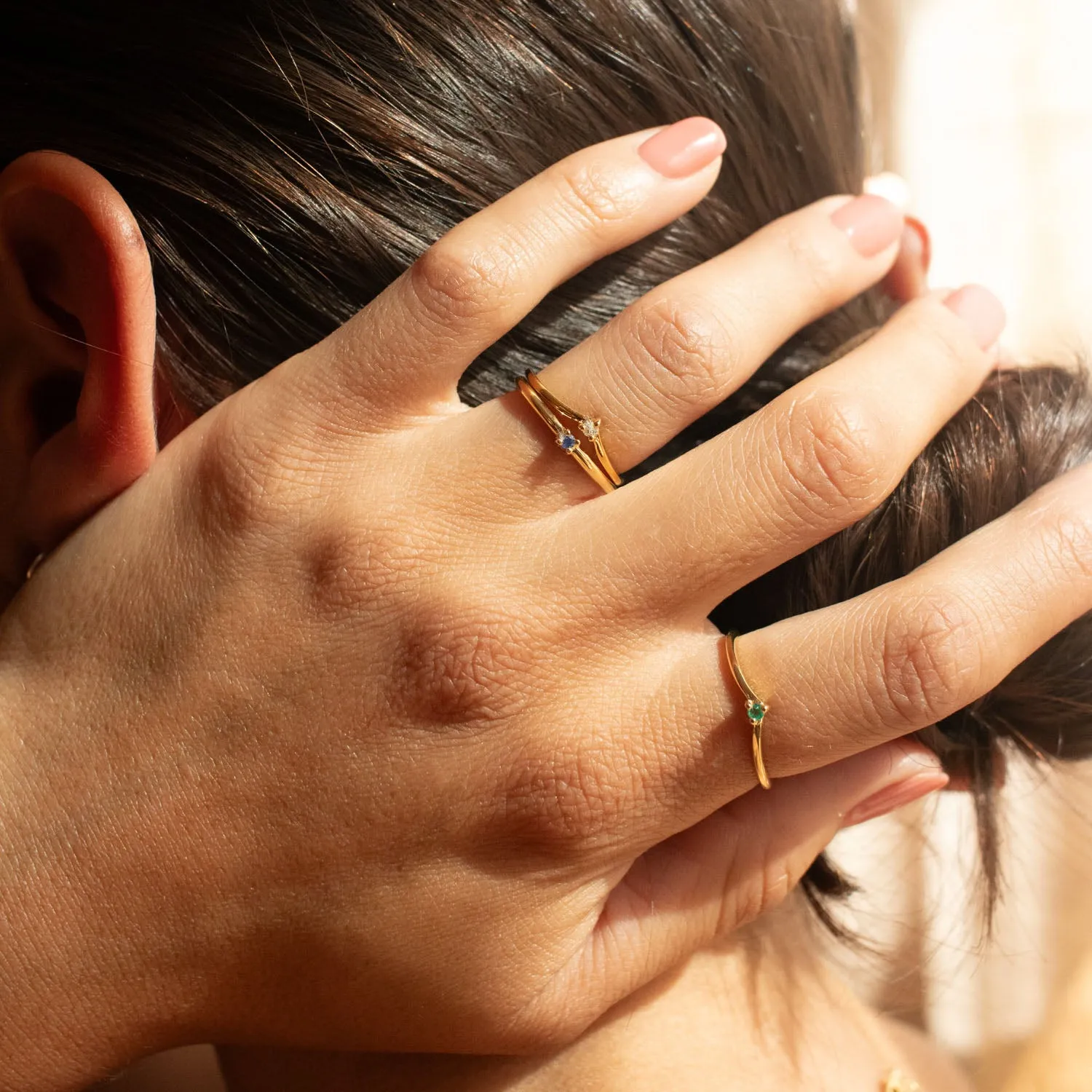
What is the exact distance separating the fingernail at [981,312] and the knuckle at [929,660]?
0.25 metres

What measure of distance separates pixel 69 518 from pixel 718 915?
58cm

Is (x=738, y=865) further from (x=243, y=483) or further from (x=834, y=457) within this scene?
(x=243, y=483)

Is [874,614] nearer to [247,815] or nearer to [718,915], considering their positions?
[718,915]

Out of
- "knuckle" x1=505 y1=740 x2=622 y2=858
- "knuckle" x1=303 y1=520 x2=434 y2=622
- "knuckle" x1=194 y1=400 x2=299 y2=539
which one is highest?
"knuckle" x1=194 y1=400 x2=299 y2=539

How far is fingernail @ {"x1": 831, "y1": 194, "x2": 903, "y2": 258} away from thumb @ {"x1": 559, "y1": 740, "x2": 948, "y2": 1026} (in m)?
0.38

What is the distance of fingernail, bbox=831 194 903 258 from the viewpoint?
72cm

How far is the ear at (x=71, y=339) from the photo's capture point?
62 cm

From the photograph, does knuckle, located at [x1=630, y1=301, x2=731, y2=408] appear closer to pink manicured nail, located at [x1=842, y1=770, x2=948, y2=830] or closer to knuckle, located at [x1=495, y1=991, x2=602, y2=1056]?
pink manicured nail, located at [x1=842, y1=770, x2=948, y2=830]

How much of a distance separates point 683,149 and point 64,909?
0.70 metres

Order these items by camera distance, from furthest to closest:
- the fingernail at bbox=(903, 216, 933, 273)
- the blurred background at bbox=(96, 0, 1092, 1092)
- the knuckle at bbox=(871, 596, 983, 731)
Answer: the blurred background at bbox=(96, 0, 1092, 1092) < the fingernail at bbox=(903, 216, 933, 273) < the knuckle at bbox=(871, 596, 983, 731)

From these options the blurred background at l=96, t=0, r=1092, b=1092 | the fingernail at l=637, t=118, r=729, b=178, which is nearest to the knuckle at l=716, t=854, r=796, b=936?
the blurred background at l=96, t=0, r=1092, b=1092

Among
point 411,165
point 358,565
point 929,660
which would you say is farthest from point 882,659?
point 411,165

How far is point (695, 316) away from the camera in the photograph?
2.04ft

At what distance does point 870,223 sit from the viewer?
0.72 metres
